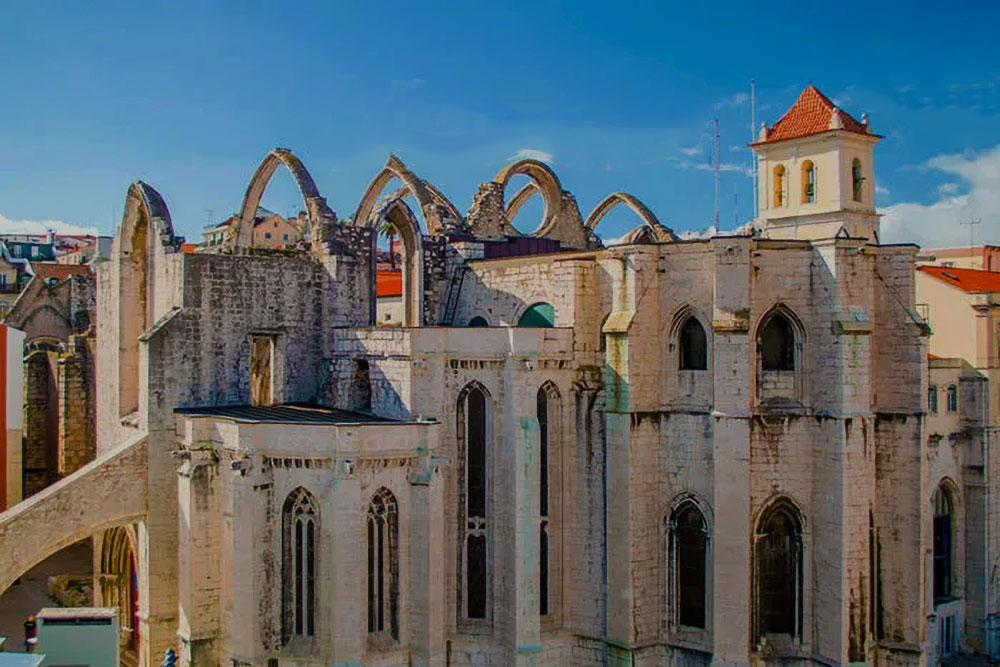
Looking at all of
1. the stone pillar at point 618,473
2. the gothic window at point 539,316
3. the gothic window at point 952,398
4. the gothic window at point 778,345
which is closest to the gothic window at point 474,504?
the stone pillar at point 618,473

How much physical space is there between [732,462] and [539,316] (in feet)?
19.4

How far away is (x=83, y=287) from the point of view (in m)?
39.3

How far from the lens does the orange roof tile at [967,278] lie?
114 feet

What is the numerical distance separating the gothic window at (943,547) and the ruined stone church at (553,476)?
946 cm

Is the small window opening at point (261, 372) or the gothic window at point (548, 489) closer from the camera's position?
the gothic window at point (548, 489)

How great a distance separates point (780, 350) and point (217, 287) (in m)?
12.8

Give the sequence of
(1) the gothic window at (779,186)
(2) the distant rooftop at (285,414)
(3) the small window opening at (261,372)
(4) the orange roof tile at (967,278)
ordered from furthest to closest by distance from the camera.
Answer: (1) the gothic window at (779,186) → (4) the orange roof tile at (967,278) → (3) the small window opening at (261,372) → (2) the distant rooftop at (285,414)

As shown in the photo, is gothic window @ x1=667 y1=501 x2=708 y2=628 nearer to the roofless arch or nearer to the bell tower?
the roofless arch

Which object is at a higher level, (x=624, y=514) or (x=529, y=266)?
(x=529, y=266)

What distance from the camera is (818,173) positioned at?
43.2 metres

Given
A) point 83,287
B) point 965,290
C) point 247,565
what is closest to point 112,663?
point 247,565

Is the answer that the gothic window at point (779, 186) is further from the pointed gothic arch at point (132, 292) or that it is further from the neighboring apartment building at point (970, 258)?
the pointed gothic arch at point (132, 292)

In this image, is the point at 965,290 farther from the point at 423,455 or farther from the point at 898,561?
the point at 423,455

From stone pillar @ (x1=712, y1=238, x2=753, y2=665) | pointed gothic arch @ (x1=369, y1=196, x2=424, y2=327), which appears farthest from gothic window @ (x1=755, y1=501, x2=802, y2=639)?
pointed gothic arch @ (x1=369, y1=196, x2=424, y2=327)
